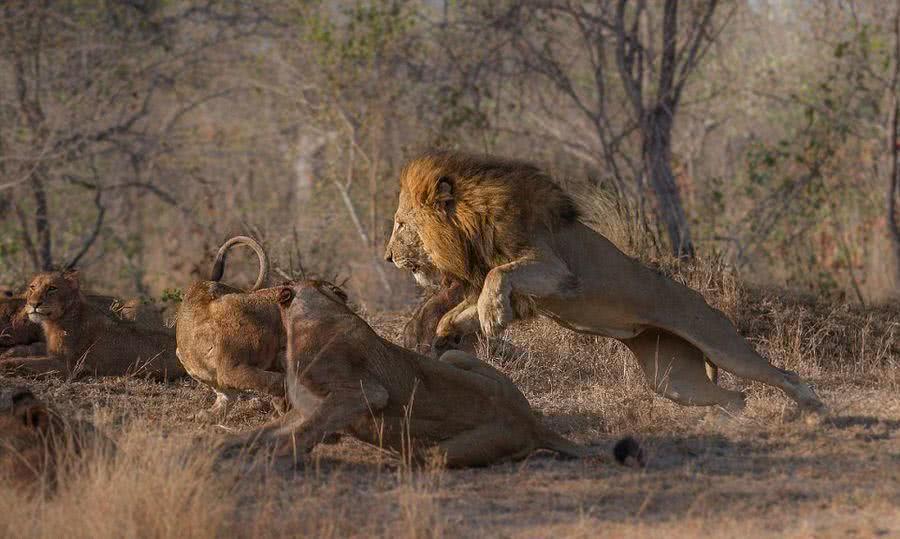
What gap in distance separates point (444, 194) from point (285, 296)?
1026mm

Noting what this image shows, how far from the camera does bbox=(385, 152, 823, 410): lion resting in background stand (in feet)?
20.4

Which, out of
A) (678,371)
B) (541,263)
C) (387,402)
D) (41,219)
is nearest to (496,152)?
(41,219)

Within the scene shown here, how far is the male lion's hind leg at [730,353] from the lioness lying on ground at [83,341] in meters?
3.41

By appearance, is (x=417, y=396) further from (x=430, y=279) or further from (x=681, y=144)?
(x=681, y=144)

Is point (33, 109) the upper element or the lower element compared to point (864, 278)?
upper

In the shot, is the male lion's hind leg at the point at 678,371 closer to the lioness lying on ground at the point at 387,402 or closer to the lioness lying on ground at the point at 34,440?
the lioness lying on ground at the point at 387,402

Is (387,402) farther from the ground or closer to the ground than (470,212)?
closer to the ground

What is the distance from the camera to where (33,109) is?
593 inches

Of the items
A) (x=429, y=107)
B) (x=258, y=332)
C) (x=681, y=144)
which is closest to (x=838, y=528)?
(x=258, y=332)

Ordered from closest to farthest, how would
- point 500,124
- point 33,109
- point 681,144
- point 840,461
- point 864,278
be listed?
point 840,461 → point 864,278 → point 33,109 → point 500,124 → point 681,144

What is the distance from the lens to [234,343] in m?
6.36

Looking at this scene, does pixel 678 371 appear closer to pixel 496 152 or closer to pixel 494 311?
pixel 494 311

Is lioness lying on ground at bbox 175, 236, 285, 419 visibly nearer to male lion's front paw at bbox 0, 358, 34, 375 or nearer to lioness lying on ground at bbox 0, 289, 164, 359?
male lion's front paw at bbox 0, 358, 34, 375

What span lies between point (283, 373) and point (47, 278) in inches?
102
